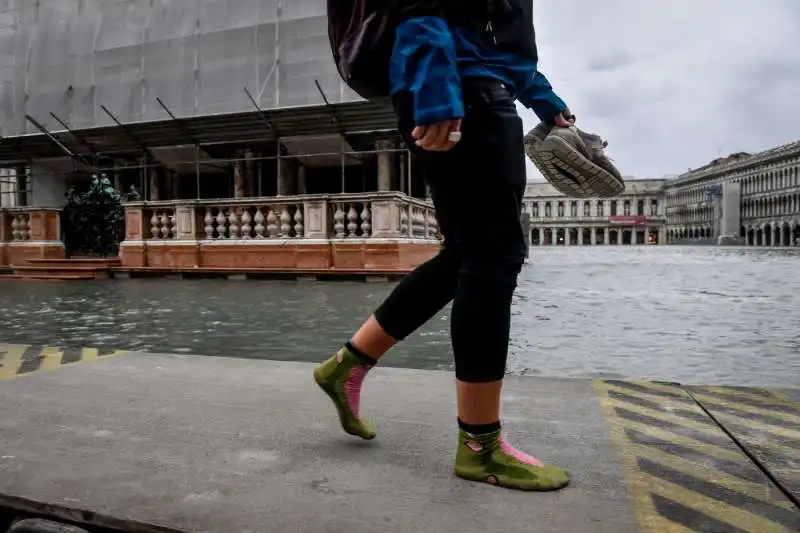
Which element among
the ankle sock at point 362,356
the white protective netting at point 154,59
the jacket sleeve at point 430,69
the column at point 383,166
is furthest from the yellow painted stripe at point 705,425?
the column at point 383,166

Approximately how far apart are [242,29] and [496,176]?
18.6 m

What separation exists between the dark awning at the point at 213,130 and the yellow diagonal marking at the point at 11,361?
13017 millimetres

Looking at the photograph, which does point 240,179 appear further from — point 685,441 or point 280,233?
point 685,441

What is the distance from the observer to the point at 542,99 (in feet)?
6.57

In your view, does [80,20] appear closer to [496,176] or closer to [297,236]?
[297,236]

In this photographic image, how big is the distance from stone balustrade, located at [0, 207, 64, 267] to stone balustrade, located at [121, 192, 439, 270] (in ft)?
7.49

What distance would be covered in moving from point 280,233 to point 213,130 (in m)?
7.57

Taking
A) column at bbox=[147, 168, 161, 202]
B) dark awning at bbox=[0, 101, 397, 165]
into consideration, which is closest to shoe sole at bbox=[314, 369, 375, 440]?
dark awning at bbox=[0, 101, 397, 165]

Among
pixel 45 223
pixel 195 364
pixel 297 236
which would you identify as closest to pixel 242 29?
pixel 45 223

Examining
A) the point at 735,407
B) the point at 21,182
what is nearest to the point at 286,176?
the point at 21,182

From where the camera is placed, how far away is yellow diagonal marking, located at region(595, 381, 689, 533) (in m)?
1.37

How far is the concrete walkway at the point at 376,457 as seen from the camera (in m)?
1.43

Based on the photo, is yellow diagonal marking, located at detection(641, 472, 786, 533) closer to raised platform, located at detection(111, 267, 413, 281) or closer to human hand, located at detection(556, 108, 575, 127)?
human hand, located at detection(556, 108, 575, 127)

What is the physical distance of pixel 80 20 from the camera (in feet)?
67.7
